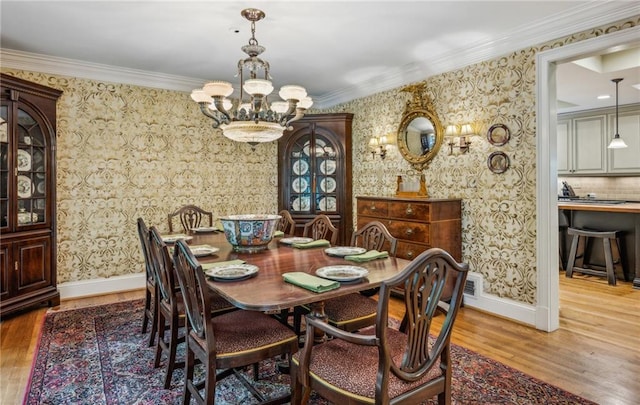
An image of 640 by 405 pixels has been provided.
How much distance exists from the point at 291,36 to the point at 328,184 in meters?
2.37

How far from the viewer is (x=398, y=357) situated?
5.32 feet

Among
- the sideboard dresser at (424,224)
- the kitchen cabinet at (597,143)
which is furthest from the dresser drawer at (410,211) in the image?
the kitchen cabinet at (597,143)

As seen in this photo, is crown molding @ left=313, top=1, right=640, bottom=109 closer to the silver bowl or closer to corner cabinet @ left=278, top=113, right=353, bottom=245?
corner cabinet @ left=278, top=113, right=353, bottom=245

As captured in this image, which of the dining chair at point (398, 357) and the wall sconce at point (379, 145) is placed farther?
the wall sconce at point (379, 145)

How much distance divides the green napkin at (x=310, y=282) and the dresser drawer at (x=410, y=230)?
6.41 ft

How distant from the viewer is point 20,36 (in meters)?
3.40

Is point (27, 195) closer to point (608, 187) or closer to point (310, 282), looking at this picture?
point (310, 282)

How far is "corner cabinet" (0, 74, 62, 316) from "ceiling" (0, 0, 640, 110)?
1.95ft

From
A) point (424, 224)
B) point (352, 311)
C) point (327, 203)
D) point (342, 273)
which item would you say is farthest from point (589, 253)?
point (342, 273)

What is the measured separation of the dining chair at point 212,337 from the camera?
1748 mm

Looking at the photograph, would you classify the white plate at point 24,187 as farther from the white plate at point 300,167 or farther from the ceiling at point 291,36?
the white plate at point 300,167

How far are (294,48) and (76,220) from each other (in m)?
3.05

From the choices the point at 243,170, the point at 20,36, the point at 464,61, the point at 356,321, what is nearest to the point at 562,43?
the point at 464,61

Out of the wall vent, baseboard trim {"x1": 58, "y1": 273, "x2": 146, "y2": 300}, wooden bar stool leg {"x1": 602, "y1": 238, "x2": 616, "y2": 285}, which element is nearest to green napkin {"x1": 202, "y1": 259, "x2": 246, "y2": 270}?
the wall vent
